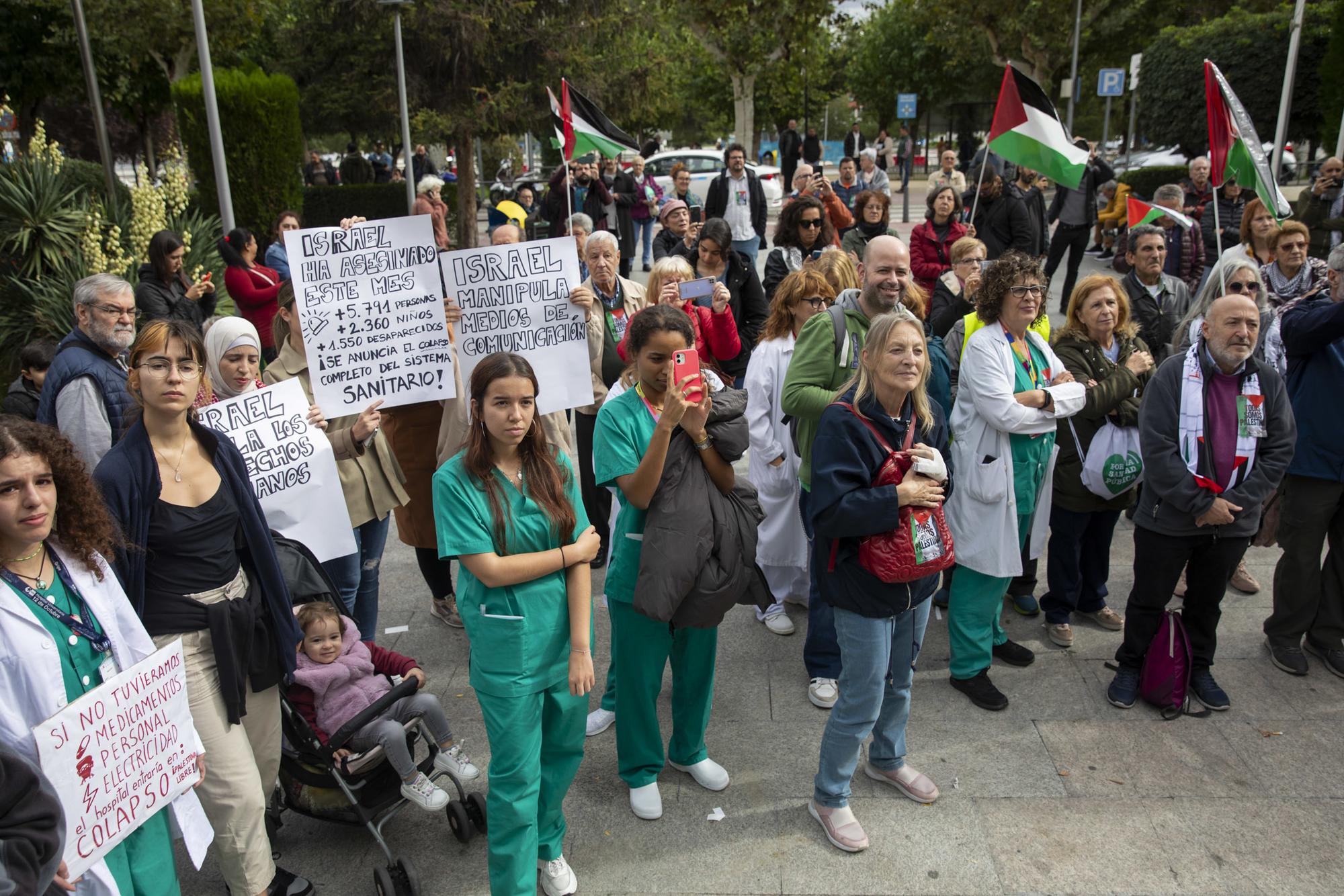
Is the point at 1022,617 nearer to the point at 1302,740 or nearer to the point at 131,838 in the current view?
the point at 1302,740

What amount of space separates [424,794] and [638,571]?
1.09 meters

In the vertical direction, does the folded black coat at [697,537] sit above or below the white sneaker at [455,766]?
above

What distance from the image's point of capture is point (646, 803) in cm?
397

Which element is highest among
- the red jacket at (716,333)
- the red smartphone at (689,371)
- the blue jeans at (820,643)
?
the red smartphone at (689,371)

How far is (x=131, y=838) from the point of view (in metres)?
2.86

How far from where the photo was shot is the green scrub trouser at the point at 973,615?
469 centimetres

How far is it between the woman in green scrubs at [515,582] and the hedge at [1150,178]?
19.7 meters

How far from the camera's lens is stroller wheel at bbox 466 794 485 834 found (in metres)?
3.85

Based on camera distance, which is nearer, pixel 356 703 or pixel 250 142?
pixel 356 703

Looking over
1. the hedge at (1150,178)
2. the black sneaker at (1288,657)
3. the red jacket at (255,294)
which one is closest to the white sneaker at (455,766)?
the black sneaker at (1288,657)

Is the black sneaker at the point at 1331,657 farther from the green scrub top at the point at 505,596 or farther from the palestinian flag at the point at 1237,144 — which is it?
the green scrub top at the point at 505,596

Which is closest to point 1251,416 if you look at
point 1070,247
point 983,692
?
point 983,692

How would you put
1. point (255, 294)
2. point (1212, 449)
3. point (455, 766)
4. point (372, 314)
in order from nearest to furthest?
point (455, 766) < point (1212, 449) < point (372, 314) < point (255, 294)

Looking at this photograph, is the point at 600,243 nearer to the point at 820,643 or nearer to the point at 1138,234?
the point at 820,643
